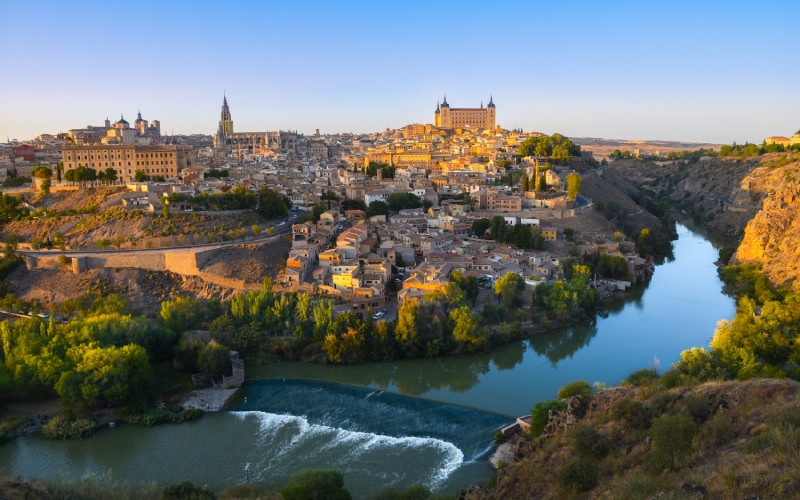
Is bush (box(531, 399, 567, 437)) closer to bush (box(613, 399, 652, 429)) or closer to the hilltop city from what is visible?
bush (box(613, 399, 652, 429))

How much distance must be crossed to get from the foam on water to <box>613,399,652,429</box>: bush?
2092 mm

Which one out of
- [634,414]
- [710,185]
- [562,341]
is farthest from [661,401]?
[710,185]

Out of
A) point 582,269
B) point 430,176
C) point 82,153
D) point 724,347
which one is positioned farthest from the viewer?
→ point 430,176

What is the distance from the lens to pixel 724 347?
936cm

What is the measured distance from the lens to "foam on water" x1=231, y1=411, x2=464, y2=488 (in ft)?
25.1

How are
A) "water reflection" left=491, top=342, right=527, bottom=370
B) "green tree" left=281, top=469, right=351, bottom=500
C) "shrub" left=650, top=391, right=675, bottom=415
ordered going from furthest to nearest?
"water reflection" left=491, top=342, right=527, bottom=370
"shrub" left=650, top=391, right=675, bottom=415
"green tree" left=281, top=469, right=351, bottom=500

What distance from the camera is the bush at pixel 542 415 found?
24.8 ft

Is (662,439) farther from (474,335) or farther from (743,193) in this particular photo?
(743,193)

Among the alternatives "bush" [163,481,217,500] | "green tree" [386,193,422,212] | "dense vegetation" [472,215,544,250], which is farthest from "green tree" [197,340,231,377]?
"green tree" [386,193,422,212]

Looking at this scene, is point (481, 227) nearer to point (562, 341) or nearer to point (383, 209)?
point (383, 209)

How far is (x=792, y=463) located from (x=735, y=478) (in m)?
0.39

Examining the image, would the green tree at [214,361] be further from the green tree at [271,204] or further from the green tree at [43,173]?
the green tree at [43,173]

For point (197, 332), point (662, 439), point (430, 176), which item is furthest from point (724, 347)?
point (430, 176)

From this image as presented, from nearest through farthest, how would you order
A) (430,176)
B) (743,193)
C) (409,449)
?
(409,449) < (430,176) < (743,193)
